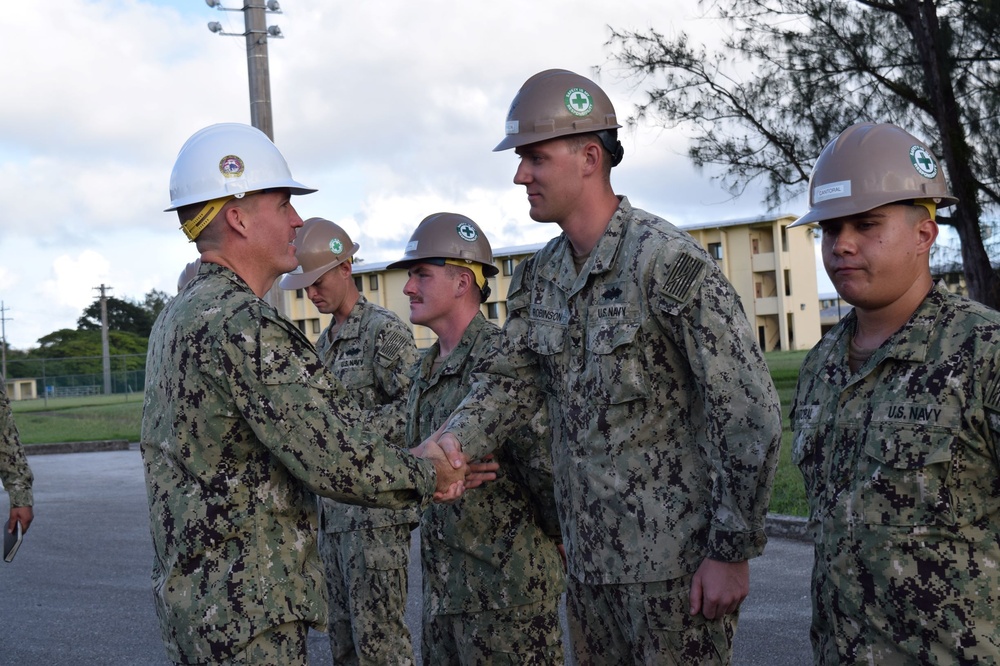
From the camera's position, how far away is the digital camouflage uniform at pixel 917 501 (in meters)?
2.66

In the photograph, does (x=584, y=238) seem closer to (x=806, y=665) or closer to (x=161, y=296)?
(x=806, y=665)

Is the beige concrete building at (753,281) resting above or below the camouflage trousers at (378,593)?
above

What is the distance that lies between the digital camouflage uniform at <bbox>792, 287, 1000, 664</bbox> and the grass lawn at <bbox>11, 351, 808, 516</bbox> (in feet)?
22.5

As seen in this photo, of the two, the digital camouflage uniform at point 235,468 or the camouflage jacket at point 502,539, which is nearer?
the digital camouflage uniform at point 235,468

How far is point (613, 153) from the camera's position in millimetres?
3701

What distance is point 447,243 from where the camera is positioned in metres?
4.84

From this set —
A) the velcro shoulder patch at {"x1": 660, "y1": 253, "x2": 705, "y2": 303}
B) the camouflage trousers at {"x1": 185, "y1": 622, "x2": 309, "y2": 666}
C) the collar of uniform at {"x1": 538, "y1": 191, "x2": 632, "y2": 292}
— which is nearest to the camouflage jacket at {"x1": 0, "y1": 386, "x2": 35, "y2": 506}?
the camouflage trousers at {"x1": 185, "y1": 622, "x2": 309, "y2": 666}

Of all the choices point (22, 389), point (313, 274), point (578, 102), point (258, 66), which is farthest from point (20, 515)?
point (22, 389)

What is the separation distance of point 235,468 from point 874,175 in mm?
1939

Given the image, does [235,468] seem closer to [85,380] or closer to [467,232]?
[467,232]

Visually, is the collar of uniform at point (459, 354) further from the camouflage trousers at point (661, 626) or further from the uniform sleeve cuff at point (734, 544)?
the uniform sleeve cuff at point (734, 544)

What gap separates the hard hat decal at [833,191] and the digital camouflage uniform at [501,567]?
146 centimetres

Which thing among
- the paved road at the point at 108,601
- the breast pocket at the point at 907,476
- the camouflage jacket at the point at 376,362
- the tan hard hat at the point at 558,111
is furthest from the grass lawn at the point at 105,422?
the breast pocket at the point at 907,476

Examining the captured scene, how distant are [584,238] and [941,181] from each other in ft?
3.76
